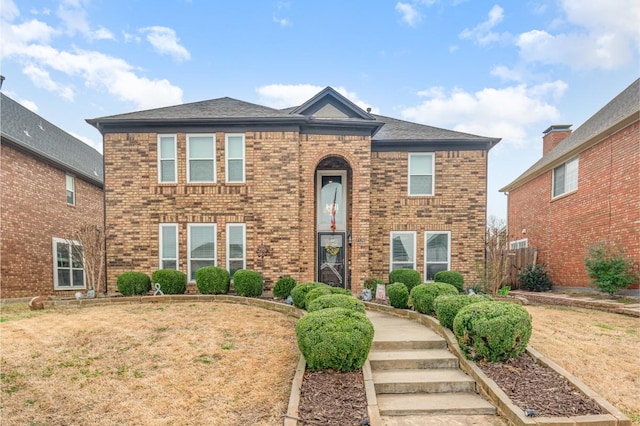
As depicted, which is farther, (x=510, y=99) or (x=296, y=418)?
(x=510, y=99)

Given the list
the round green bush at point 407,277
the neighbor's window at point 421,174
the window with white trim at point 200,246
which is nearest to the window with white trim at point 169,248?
the window with white trim at point 200,246

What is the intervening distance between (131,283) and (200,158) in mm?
4258

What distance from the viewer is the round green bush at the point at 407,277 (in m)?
10.6

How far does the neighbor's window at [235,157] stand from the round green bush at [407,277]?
576 centimetres

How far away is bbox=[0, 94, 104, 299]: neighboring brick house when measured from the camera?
11.8m

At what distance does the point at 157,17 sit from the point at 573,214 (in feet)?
54.6

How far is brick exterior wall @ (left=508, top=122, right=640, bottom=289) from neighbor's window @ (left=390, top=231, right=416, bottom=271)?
626 centimetres

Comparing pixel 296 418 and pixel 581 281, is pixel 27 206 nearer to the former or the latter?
pixel 296 418

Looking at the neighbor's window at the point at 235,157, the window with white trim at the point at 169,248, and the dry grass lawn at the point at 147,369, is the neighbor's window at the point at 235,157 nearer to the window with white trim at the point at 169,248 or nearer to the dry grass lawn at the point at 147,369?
the window with white trim at the point at 169,248

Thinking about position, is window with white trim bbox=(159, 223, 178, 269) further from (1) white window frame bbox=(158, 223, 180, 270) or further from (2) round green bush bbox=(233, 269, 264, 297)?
(2) round green bush bbox=(233, 269, 264, 297)

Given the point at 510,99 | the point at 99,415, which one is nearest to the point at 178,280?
the point at 99,415

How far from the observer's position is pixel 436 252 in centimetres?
1196

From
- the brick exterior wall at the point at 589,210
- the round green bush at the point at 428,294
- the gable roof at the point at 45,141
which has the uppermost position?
the gable roof at the point at 45,141

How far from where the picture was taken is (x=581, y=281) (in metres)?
12.5
